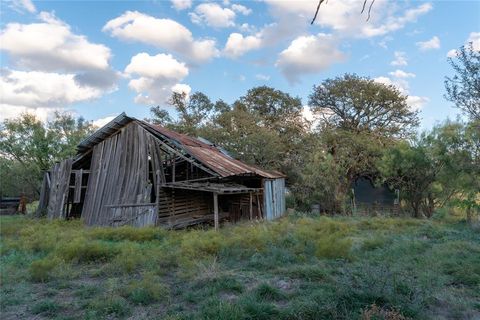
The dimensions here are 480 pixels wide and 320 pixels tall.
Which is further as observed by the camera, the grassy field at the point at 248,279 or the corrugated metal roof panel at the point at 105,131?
the corrugated metal roof panel at the point at 105,131

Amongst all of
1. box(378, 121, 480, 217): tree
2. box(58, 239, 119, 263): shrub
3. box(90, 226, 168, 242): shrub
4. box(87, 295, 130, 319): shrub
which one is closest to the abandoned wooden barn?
box(90, 226, 168, 242): shrub

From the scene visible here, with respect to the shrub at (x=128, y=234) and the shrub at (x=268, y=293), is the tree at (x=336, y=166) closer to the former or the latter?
the shrub at (x=128, y=234)

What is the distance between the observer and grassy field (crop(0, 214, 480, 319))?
4.71 m

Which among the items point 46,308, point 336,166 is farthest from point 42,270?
point 336,166

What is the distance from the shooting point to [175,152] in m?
14.7

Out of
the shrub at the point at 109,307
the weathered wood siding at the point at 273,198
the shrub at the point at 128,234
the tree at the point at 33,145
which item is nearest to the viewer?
the shrub at the point at 109,307

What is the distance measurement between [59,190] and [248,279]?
562 inches

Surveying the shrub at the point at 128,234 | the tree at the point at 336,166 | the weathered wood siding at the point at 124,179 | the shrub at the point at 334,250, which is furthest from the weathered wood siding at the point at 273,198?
the shrub at the point at 334,250

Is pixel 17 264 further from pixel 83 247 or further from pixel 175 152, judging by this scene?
pixel 175 152

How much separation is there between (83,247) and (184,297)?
13.4ft

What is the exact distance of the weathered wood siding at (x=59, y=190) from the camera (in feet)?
56.9

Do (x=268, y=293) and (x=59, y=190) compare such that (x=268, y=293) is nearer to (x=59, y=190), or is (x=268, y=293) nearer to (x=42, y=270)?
(x=42, y=270)

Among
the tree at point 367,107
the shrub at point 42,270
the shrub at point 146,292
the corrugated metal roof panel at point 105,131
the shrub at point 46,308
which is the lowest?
the shrub at point 46,308

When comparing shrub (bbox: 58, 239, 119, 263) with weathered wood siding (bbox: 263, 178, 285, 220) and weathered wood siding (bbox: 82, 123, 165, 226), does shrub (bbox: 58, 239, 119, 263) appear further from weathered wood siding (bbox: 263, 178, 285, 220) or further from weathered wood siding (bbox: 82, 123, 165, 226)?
weathered wood siding (bbox: 263, 178, 285, 220)
